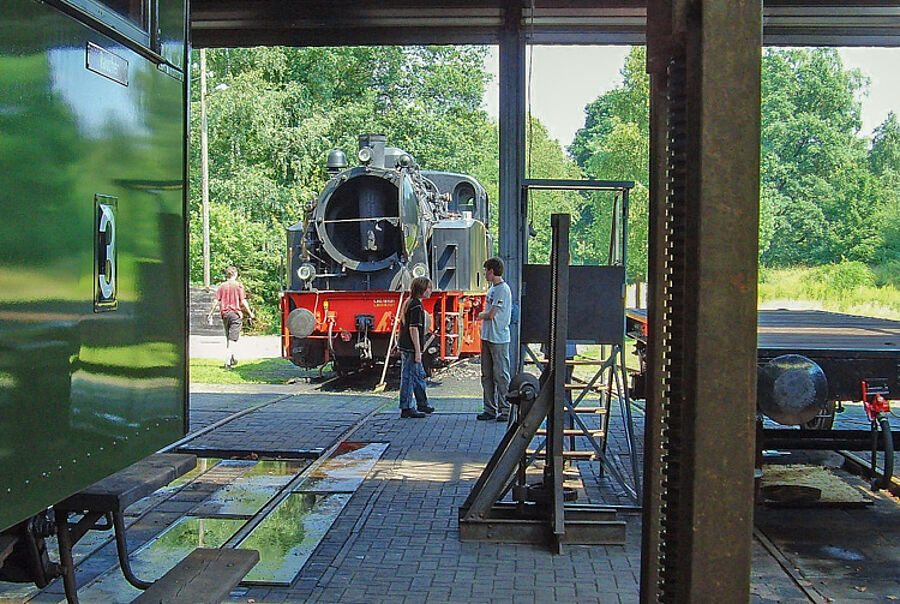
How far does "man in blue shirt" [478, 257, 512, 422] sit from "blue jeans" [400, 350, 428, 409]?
1011 mm

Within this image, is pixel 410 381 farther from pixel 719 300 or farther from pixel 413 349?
pixel 719 300

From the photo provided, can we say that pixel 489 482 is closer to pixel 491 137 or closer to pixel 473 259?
pixel 473 259

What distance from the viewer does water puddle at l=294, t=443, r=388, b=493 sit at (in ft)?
27.6

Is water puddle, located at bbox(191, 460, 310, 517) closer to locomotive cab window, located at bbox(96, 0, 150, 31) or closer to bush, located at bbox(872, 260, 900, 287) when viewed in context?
locomotive cab window, located at bbox(96, 0, 150, 31)

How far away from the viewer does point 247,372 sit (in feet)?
59.5

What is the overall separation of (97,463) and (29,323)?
0.76m

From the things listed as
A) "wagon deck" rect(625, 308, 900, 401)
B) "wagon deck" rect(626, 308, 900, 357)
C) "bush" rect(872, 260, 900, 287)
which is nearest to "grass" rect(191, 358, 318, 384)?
"wagon deck" rect(626, 308, 900, 357)

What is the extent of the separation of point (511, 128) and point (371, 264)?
4448mm

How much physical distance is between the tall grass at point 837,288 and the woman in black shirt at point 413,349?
1753cm

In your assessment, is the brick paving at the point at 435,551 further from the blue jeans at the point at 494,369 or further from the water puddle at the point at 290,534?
the blue jeans at the point at 494,369

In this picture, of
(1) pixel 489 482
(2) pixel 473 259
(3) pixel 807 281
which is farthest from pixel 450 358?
(3) pixel 807 281

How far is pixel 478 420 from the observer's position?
12008 millimetres

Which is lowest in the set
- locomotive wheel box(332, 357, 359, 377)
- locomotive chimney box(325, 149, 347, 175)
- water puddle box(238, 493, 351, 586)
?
water puddle box(238, 493, 351, 586)

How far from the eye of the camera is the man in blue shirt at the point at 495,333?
34.8 feet
